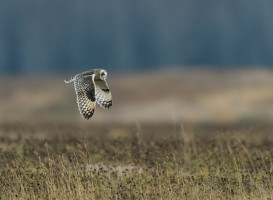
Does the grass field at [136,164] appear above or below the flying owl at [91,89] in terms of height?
below

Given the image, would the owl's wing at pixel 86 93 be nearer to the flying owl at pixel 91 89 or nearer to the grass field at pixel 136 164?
the flying owl at pixel 91 89

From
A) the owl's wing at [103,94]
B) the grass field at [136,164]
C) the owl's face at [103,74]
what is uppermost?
the owl's face at [103,74]

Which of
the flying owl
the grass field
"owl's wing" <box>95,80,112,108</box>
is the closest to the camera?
the grass field

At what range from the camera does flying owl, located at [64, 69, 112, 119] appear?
13344mm

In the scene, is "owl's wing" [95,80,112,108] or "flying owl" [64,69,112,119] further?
"owl's wing" [95,80,112,108]

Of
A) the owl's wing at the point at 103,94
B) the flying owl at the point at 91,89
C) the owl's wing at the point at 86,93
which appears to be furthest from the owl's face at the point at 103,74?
the owl's wing at the point at 103,94

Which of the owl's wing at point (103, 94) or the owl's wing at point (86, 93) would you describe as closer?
the owl's wing at point (86, 93)

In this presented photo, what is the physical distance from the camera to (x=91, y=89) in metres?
13.4

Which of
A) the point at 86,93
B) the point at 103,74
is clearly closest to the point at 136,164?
the point at 86,93

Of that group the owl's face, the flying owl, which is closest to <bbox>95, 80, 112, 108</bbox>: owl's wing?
the flying owl

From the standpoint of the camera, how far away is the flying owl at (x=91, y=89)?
13.3 m

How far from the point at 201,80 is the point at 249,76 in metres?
4.73

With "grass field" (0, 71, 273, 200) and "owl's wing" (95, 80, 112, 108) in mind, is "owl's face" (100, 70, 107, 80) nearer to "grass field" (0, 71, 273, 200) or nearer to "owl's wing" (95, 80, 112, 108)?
"owl's wing" (95, 80, 112, 108)

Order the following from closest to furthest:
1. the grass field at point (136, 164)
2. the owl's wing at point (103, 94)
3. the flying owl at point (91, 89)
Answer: the grass field at point (136, 164) < the flying owl at point (91, 89) < the owl's wing at point (103, 94)
